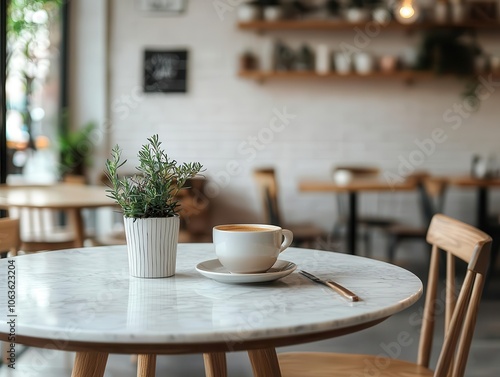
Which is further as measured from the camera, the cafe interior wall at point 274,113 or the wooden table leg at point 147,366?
the cafe interior wall at point 274,113

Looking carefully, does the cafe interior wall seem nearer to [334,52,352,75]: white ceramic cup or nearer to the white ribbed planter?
[334,52,352,75]: white ceramic cup

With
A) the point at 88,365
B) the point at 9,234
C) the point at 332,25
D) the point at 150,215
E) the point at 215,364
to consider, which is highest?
the point at 332,25

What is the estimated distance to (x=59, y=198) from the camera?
3.56 metres

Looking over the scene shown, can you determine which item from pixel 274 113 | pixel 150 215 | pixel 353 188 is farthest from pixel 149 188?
pixel 274 113

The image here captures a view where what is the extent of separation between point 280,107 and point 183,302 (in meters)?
4.82

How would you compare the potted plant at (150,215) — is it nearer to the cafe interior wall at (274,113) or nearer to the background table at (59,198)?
the background table at (59,198)

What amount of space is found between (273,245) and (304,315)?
0.26 metres

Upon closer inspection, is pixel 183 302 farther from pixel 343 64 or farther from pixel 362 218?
pixel 343 64

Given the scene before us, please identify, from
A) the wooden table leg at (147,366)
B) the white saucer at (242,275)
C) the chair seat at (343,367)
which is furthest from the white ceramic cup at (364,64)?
the white saucer at (242,275)

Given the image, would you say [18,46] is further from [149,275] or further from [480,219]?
[149,275]

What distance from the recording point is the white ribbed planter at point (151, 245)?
137cm

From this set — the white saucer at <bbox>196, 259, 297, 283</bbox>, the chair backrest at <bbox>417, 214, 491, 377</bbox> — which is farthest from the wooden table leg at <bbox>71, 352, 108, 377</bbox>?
the chair backrest at <bbox>417, 214, 491, 377</bbox>

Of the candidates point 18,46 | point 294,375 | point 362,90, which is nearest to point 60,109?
point 18,46

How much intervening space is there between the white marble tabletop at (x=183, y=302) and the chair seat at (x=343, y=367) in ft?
1.01
